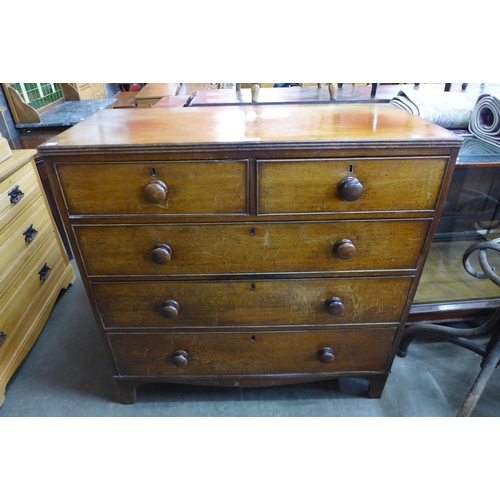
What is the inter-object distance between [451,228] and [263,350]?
53.3 inches

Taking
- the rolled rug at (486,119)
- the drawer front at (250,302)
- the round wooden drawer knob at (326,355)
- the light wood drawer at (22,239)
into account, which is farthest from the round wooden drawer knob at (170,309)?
the rolled rug at (486,119)

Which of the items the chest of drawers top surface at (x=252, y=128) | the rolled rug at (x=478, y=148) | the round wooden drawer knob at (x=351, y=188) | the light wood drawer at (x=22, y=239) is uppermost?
the chest of drawers top surface at (x=252, y=128)

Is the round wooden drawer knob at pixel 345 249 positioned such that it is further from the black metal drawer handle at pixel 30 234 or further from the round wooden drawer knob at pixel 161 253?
the black metal drawer handle at pixel 30 234

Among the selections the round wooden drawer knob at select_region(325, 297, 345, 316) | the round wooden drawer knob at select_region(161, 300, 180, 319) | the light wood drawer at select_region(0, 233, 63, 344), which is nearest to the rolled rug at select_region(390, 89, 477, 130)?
the round wooden drawer knob at select_region(325, 297, 345, 316)

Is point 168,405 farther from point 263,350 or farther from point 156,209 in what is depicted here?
point 156,209

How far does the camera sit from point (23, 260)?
1667 mm

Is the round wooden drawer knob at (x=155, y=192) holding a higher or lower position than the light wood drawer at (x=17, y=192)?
higher

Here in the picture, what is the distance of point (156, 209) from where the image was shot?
1028 mm

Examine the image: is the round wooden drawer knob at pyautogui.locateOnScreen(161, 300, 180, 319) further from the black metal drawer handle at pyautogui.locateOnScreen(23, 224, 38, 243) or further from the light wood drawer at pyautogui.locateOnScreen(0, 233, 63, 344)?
the black metal drawer handle at pyautogui.locateOnScreen(23, 224, 38, 243)

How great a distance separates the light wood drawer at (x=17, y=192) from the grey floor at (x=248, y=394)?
0.71 meters

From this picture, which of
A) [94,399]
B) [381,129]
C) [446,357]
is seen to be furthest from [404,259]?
[94,399]

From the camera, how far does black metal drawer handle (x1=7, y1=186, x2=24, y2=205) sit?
1.57 m

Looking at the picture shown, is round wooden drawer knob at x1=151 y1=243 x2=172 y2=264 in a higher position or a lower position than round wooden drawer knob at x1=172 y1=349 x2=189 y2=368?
higher

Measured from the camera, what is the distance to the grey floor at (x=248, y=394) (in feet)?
4.83
